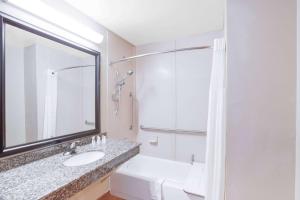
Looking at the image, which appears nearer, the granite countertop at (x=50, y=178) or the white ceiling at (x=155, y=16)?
the granite countertop at (x=50, y=178)

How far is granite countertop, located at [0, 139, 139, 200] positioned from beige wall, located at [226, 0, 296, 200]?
86cm

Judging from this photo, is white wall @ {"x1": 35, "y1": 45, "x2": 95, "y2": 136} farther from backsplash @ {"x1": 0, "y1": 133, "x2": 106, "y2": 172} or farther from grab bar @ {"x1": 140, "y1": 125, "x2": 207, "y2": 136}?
grab bar @ {"x1": 140, "y1": 125, "x2": 207, "y2": 136}

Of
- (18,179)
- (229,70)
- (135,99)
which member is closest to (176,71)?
(135,99)

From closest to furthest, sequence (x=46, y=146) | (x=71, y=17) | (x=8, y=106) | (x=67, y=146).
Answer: (x=8, y=106)
(x=46, y=146)
(x=67, y=146)
(x=71, y=17)

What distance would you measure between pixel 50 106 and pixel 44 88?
0.17m

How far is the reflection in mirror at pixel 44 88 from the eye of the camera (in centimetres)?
112

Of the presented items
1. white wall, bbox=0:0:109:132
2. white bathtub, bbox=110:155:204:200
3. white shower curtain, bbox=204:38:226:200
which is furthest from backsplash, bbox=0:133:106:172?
white shower curtain, bbox=204:38:226:200

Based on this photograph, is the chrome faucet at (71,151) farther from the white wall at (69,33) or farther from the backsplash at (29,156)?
the white wall at (69,33)

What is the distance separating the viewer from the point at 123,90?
2.44m

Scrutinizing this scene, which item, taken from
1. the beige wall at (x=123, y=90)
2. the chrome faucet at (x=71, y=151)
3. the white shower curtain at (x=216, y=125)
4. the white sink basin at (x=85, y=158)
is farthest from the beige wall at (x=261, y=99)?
the beige wall at (x=123, y=90)

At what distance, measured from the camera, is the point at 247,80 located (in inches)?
34.4

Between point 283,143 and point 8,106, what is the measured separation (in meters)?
1.74

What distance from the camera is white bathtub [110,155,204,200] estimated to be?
5.05 ft

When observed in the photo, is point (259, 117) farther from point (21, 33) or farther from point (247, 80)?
point (21, 33)
